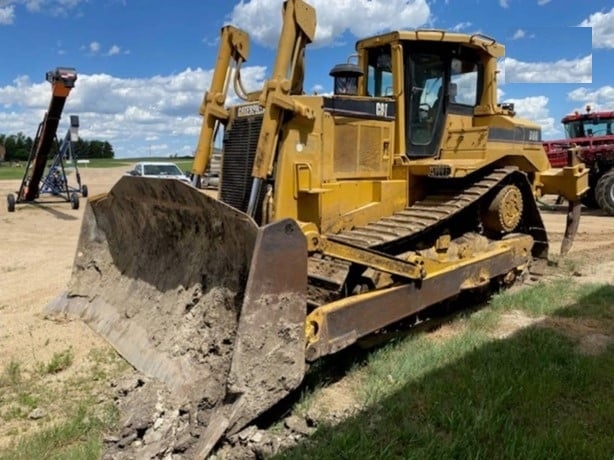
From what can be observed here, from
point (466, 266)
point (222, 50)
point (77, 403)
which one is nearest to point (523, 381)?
point (466, 266)

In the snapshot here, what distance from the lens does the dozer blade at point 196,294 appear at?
3.54m

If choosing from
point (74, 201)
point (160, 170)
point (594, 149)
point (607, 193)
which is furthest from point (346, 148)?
point (160, 170)

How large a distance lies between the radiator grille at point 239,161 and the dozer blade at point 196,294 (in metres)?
0.80

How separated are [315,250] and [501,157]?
3315mm

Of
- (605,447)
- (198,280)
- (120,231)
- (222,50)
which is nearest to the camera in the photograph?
(605,447)

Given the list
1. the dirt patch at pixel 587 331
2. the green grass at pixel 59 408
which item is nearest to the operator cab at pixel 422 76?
the dirt patch at pixel 587 331

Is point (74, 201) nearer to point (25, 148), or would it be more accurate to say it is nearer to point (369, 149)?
point (369, 149)

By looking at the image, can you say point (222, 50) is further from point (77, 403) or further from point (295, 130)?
point (77, 403)

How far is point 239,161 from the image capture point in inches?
214

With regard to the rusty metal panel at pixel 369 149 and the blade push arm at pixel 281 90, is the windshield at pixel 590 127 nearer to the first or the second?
the rusty metal panel at pixel 369 149

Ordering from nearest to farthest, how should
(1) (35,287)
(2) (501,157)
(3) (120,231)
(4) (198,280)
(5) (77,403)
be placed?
(5) (77,403) < (4) (198,280) < (3) (120,231) < (2) (501,157) < (1) (35,287)

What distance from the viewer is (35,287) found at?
7.48 meters

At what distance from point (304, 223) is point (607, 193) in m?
13.3

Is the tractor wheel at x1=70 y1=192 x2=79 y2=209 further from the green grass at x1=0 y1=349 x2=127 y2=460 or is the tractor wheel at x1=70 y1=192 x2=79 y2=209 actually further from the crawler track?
the crawler track
